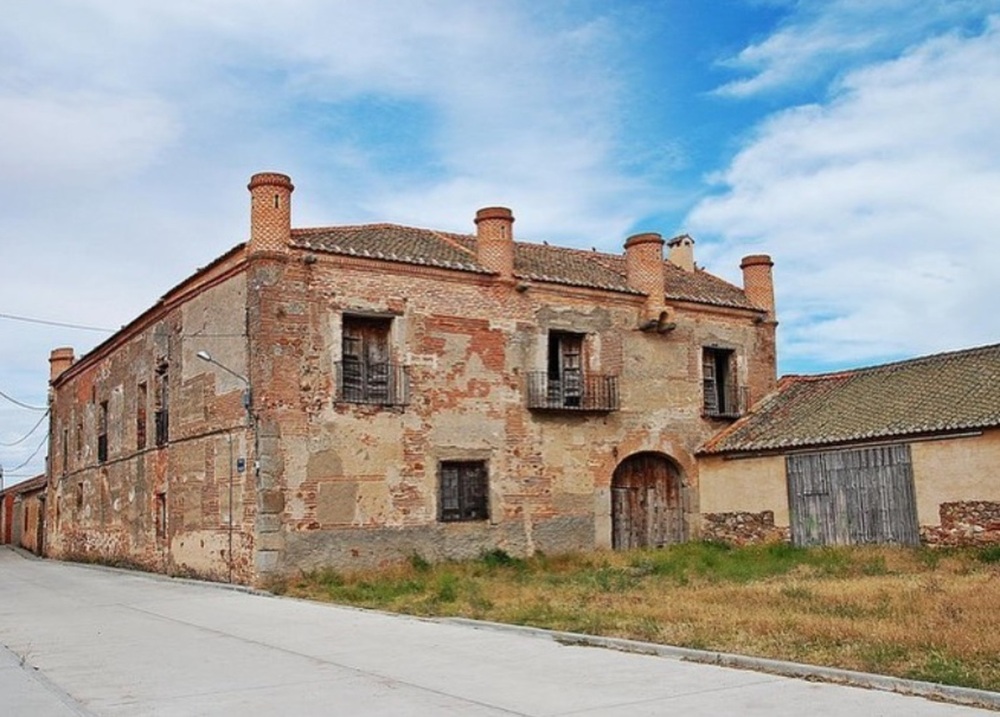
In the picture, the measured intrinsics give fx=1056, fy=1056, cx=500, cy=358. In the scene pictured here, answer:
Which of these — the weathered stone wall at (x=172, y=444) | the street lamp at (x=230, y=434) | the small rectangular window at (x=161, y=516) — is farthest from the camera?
the small rectangular window at (x=161, y=516)

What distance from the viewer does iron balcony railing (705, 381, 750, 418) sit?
A: 88.0ft

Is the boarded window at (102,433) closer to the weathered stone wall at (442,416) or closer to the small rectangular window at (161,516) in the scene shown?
the small rectangular window at (161,516)

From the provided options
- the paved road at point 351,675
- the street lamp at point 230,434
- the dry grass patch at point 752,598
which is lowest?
the paved road at point 351,675

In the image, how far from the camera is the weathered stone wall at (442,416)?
20250mm

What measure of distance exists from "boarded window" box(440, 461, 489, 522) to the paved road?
665cm

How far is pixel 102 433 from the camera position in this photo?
31547 mm

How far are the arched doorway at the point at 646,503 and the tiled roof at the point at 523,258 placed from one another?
4.19m

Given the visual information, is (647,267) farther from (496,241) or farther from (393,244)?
(393,244)

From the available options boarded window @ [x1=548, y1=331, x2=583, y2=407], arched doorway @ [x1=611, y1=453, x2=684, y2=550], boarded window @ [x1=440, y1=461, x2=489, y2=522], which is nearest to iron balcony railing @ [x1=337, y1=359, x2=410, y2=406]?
boarded window @ [x1=440, y1=461, x2=489, y2=522]

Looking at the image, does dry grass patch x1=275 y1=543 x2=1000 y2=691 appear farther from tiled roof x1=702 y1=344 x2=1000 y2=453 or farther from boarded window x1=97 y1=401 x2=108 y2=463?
boarded window x1=97 y1=401 x2=108 y2=463

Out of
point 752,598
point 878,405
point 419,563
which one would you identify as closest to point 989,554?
point 878,405

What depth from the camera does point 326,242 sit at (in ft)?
70.0

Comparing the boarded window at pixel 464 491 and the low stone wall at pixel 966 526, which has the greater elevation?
the boarded window at pixel 464 491

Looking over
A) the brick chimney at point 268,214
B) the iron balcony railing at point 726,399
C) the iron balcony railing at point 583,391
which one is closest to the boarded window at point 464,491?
the iron balcony railing at point 583,391
